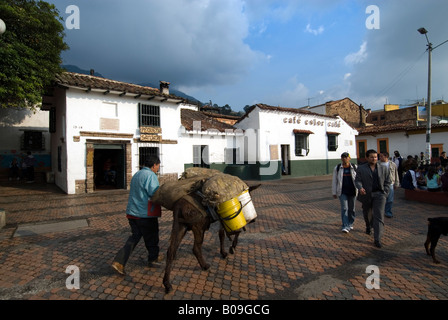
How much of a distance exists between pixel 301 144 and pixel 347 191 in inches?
538

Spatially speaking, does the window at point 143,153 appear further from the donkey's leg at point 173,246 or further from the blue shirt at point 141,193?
the donkey's leg at point 173,246

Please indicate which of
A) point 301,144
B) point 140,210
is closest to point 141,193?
point 140,210

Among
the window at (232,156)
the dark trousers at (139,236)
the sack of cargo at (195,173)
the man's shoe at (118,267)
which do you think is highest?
the window at (232,156)

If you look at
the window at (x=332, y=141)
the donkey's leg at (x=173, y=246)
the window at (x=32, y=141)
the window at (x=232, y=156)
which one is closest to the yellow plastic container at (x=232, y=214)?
the donkey's leg at (x=173, y=246)

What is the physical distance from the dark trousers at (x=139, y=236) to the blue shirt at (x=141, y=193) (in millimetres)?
141

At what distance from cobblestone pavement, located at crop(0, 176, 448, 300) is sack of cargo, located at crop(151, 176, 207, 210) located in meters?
1.14

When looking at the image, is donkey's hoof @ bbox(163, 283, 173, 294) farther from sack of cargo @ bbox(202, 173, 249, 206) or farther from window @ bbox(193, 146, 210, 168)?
window @ bbox(193, 146, 210, 168)

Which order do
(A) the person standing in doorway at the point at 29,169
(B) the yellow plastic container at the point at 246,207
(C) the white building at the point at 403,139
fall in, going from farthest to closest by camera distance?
(C) the white building at the point at 403,139
(A) the person standing in doorway at the point at 29,169
(B) the yellow plastic container at the point at 246,207

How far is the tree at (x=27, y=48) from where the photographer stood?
7.97 m

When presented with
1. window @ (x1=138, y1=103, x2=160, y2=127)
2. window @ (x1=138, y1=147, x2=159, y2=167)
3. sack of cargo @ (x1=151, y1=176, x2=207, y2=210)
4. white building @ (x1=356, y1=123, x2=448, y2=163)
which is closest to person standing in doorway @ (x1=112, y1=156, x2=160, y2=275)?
sack of cargo @ (x1=151, y1=176, x2=207, y2=210)

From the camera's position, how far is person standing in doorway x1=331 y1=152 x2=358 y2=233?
5344 millimetres

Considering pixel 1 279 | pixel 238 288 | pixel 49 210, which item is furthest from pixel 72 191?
pixel 238 288

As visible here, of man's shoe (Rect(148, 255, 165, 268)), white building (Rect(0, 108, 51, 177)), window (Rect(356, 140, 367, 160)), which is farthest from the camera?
window (Rect(356, 140, 367, 160))

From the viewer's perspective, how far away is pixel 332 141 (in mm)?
20531
